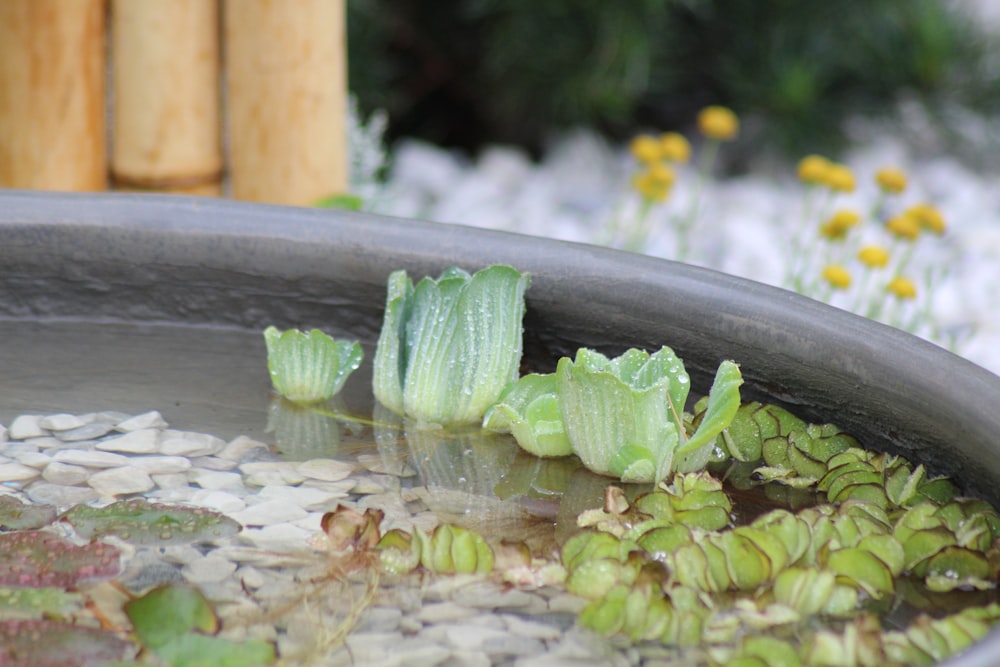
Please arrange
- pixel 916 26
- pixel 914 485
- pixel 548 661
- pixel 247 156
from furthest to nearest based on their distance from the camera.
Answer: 1. pixel 916 26
2. pixel 247 156
3. pixel 914 485
4. pixel 548 661

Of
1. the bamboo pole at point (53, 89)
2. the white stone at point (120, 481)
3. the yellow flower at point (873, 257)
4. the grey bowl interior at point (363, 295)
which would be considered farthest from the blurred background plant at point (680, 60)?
the white stone at point (120, 481)

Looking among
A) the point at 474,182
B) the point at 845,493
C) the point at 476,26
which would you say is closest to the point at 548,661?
the point at 845,493

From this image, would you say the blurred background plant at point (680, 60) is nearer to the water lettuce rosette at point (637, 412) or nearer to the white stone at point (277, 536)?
the water lettuce rosette at point (637, 412)

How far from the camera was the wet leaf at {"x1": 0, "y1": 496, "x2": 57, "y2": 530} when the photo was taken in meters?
0.78

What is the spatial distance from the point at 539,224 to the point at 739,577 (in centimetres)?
204

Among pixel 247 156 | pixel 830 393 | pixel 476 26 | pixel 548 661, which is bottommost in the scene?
pixel 548 661

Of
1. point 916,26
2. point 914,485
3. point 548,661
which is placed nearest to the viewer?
point 548,661

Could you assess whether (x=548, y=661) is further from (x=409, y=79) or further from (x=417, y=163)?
(x=409, y=79)

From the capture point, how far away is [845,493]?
2.68ft

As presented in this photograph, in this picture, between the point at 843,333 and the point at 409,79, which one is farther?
the point at 409,79

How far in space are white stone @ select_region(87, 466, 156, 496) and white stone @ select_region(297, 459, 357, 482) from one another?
0.37ft

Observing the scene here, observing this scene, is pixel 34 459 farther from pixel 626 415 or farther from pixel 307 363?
pixel 626 415

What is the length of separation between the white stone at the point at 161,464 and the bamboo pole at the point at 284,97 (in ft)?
2.03

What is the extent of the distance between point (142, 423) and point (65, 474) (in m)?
0.09
